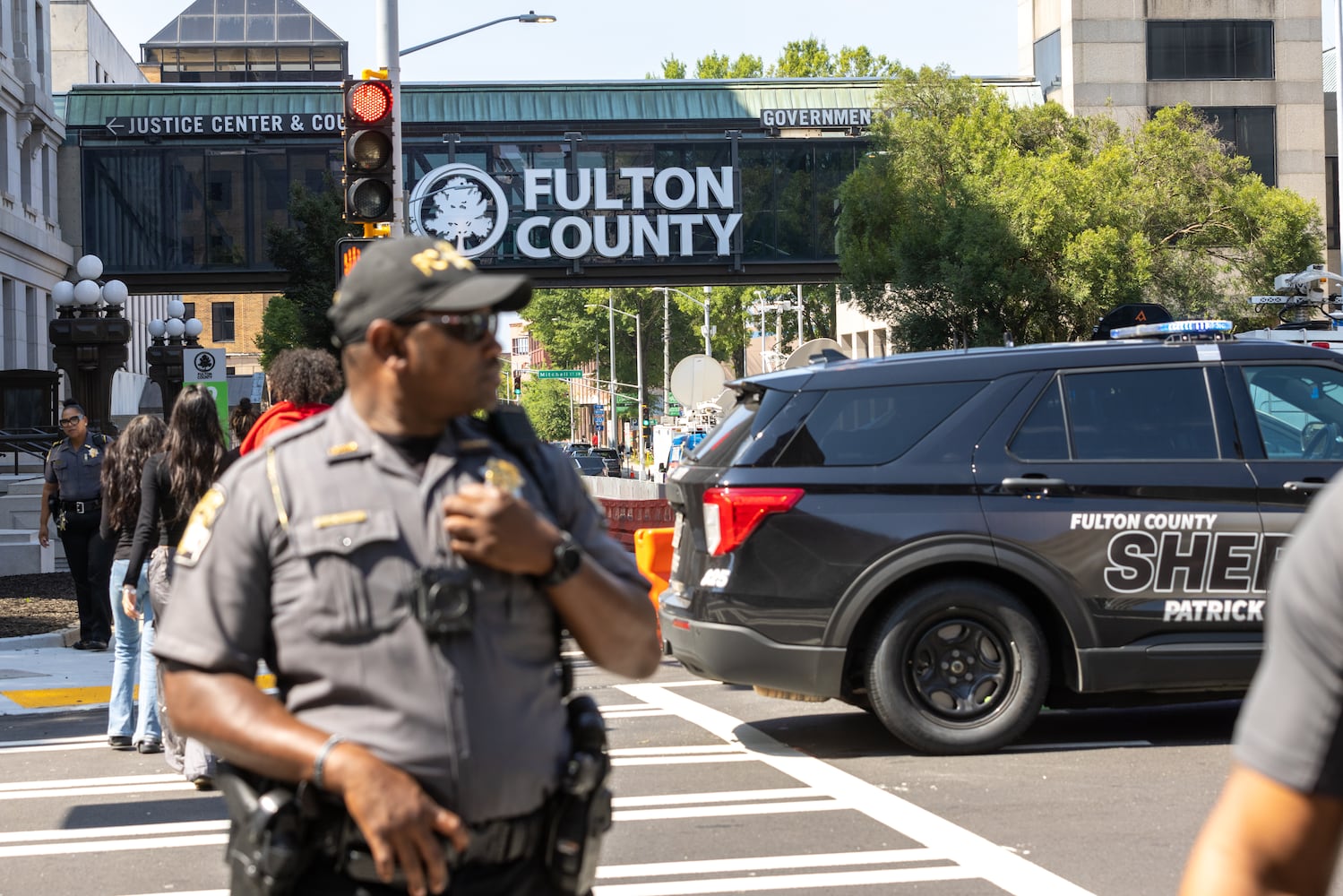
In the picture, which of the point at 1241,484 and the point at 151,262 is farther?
the point at 151,262

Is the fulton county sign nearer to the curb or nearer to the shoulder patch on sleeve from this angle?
the curb

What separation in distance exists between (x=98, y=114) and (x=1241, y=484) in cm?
4177

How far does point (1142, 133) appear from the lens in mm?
36344

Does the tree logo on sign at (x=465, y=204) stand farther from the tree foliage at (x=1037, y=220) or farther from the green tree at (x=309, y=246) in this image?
the tree foliage at (x=1037, y=220)

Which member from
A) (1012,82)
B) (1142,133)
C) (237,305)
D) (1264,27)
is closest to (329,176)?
(1142,133)

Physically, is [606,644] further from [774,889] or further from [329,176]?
[329,176]

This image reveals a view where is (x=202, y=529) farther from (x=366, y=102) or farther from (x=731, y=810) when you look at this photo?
(x=366, y=102)

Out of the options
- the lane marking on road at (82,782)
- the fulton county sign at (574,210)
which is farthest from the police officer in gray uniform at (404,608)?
the fulton county sign at (574,210)

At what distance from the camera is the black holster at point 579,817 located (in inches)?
107

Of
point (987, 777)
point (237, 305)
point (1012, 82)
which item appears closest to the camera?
point (987, 777)

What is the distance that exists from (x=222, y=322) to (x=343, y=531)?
328 ft

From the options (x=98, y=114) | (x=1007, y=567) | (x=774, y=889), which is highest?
(x=98, y=114)

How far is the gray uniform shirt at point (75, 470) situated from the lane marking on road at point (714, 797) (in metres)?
7.64

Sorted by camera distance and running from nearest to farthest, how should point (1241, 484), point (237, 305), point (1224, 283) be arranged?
point (1241, 484), point (1224, 283), point (237, 305)
